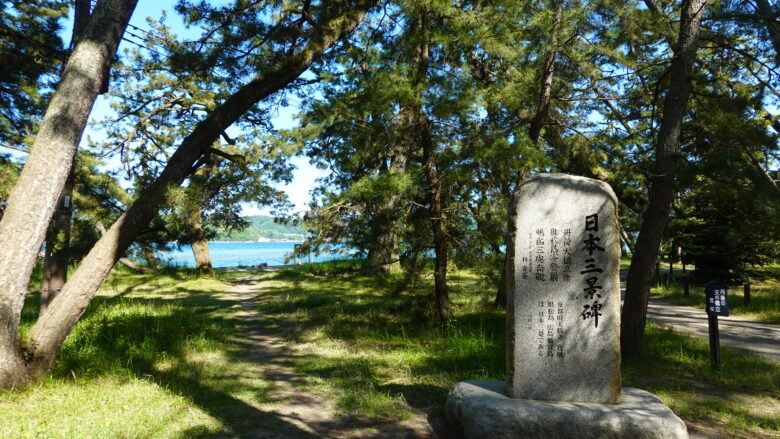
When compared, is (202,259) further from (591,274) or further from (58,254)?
(591,274)

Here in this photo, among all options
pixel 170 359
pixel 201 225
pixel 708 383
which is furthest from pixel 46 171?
pixel 201 225

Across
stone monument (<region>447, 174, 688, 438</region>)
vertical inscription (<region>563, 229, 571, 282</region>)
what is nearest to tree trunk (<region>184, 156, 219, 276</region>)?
stone monument (<region>447, 174, 688, 438</region>)

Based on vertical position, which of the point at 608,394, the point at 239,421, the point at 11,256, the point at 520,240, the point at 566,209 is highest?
the point at 566,209

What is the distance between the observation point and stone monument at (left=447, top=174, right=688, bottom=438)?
375 cm

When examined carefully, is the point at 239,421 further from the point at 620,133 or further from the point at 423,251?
the point at 620,133

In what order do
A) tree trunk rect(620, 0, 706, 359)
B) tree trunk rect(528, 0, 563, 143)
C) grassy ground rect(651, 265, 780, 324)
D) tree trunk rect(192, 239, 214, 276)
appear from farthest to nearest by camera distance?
tree trunk rect(192, 239, 214, 276) → grassy ground rect(651, 265, 780, 324) → tree trunk rect(528, 0, 563, 143) → tree trunk rect(620, 0, 706, 359)

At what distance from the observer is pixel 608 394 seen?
3693 mm

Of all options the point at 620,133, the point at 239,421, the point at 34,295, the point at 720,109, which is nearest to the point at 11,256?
the point at 239,421

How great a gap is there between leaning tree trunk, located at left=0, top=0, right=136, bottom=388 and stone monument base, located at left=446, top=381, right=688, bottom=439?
4089 millimetres

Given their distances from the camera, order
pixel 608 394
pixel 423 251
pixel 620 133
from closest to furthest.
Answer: pixel 608 394, pixel 423 251, pixel 620 133

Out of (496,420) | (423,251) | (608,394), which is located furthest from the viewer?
(423,251)

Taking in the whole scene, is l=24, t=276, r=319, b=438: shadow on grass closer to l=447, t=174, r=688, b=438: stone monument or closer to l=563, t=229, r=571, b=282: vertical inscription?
l=447, t=174, r=688, b=438: stone monument

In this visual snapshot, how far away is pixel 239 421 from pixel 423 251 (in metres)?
3.78

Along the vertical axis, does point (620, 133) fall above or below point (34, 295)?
above
